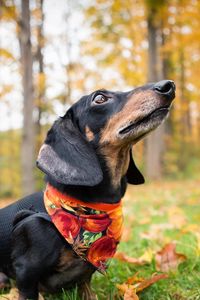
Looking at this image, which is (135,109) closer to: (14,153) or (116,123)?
(116,123)

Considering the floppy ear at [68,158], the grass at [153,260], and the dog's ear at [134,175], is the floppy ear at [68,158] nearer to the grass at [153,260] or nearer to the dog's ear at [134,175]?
the dog's ear at [134,175]

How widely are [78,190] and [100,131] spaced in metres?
0.42

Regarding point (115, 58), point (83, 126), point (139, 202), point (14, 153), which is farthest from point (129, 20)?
point (83, 126)

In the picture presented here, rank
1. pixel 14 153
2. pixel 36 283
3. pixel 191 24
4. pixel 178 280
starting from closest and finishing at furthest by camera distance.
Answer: pixel 36 283 < pixel 178 280 < pixel 191 24 < pixel 14 153

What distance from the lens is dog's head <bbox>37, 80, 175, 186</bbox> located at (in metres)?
2.59

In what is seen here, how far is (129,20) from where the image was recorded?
18922 mm

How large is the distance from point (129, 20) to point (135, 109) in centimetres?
1721

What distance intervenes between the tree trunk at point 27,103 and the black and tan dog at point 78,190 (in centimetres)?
835

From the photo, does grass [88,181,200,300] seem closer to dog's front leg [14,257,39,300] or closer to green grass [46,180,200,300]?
green grass [46,180,200,300]

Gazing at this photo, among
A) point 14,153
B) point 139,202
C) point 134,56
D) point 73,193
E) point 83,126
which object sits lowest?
point 14,153

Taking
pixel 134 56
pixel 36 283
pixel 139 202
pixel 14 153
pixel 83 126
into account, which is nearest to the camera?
pixel 36 283

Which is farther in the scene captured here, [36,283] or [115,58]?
[115,58]

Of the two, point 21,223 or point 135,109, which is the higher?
point 135,109

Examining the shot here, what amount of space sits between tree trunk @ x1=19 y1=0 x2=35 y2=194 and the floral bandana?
8.52 metres
